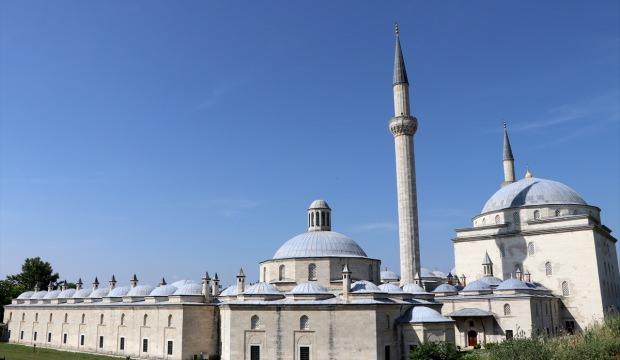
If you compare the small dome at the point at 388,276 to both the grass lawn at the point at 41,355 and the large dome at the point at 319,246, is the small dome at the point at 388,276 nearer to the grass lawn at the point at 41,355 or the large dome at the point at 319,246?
the large dome at the point at 319,246

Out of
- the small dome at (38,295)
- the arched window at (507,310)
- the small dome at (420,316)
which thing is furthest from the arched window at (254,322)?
the small dome at (38,295)

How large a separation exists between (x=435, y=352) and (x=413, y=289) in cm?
798

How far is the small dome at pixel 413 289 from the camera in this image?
111 ft

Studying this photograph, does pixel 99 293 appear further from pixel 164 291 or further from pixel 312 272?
pixel 312 272

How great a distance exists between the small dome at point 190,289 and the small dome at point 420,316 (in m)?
13.6

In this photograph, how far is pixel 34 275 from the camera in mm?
68438

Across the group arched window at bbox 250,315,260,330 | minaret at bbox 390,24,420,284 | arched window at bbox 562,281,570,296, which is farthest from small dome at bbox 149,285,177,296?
arched window at bbox 562,281,570,296

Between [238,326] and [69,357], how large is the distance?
1448 centimetres

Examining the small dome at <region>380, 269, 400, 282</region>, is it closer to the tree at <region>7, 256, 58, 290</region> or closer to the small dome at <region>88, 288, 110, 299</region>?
the small dome at <region>88, 288, 110, 299</region>

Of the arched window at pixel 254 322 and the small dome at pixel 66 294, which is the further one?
the small dome at pixel 66 294

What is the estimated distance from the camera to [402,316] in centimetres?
3028

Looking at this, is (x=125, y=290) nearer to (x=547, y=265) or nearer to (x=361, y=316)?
(x=361, y=316)

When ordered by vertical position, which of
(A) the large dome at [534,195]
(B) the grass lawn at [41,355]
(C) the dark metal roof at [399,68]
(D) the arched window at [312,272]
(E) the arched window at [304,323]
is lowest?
(B) the grass lawn at [41,355]

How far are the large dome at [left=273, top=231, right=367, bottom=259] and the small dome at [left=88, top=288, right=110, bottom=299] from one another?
55.4 ft
